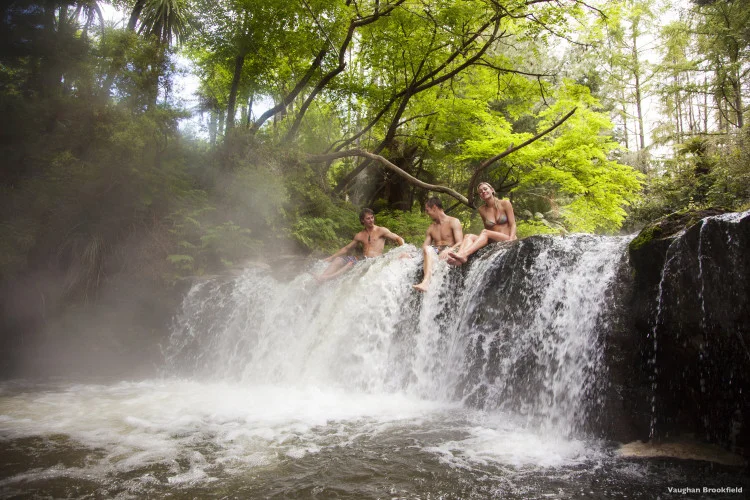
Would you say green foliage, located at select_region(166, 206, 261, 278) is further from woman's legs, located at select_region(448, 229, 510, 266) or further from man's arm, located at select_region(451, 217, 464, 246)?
woman's legs, located at select_region(448, 229, 510, 266)

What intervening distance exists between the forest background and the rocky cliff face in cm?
353

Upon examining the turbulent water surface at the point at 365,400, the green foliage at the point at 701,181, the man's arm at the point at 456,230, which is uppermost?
the green foliage at the point at 701,181

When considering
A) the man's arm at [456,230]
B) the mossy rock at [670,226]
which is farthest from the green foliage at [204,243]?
the mossy rock at [670,226]

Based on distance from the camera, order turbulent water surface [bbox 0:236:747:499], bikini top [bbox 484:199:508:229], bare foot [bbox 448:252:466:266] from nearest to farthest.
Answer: turbulent water surface [bbox 0:236:747:499]
bare foot [bbox 448:252:466:266]
bikini top [bbox 484:199:508:229]

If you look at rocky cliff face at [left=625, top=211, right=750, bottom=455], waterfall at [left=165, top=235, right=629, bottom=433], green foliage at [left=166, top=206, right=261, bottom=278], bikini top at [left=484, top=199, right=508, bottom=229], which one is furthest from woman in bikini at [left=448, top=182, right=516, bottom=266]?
green foliage at [left=166, top=206, right=261, bottom=278]

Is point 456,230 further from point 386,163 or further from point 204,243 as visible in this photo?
point 204,243

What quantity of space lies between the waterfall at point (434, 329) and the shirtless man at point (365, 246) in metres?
0.25

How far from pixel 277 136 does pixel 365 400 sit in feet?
24.6

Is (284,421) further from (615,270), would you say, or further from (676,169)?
(676,169)

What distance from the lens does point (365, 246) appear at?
840cm

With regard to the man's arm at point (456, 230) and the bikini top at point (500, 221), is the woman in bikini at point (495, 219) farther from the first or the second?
the man's arm at point (456, 230)

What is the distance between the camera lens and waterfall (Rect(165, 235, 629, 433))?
4605mm

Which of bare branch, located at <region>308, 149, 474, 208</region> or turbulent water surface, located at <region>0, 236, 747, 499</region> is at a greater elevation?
bare branch, located at <region>308, 149, 474, 208</region>

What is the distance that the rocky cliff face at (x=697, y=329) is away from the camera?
349 centimetres
